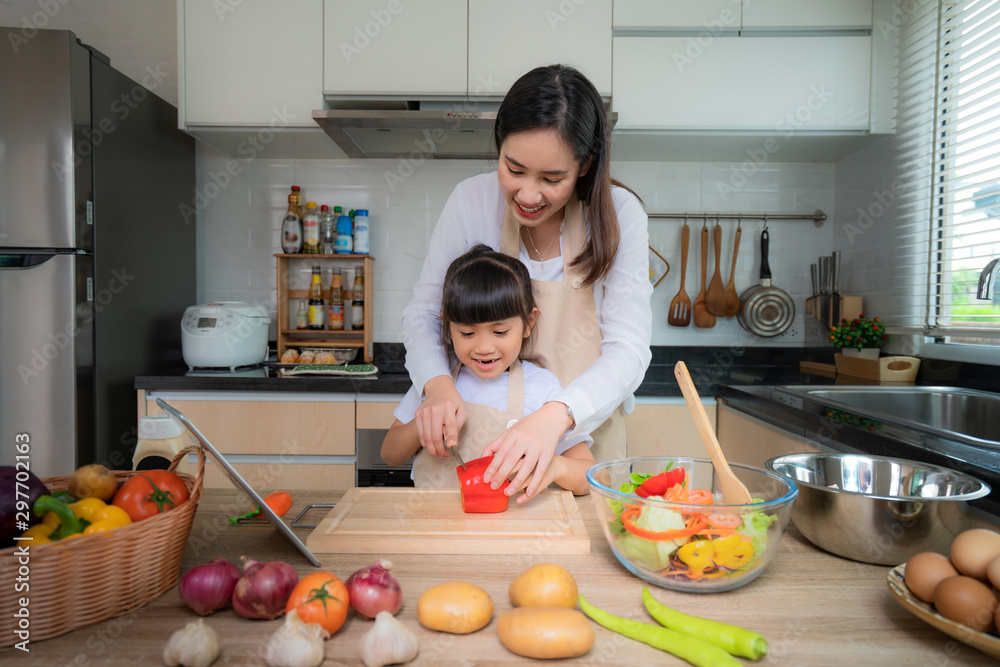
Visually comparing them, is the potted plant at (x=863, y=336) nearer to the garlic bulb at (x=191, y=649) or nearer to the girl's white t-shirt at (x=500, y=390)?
the girl's white t-shirt at (x=500, y=390)

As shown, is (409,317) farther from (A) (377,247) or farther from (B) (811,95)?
(B) (811,95)

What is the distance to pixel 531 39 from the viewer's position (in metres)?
2.17

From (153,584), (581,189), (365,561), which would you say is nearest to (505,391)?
(581,189)

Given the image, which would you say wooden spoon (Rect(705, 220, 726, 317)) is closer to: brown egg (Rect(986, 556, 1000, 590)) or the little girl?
the little girl

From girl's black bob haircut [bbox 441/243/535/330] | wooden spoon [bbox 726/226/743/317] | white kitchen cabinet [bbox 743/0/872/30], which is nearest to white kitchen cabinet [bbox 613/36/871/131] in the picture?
white kitchen cabinet [bbox 743/0/872/30]

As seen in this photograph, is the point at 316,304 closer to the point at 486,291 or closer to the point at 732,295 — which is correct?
the point at 486,291

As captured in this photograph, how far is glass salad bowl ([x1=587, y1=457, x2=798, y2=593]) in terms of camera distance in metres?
0.62

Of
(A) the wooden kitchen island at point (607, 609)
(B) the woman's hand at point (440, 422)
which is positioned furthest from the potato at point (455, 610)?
(B) the woman's hand at point (440, 422)

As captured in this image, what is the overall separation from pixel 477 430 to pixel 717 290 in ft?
5.20

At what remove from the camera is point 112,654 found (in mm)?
521

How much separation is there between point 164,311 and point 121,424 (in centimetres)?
48

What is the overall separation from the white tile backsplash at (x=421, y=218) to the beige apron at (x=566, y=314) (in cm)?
131

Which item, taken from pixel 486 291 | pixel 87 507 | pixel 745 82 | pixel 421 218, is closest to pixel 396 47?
pixel 421 218

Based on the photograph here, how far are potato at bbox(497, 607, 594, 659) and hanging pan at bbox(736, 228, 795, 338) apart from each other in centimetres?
222
